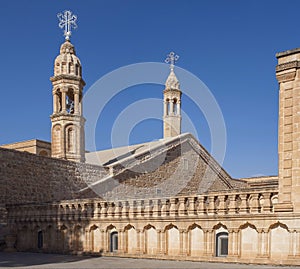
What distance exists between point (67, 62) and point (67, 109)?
2986mm

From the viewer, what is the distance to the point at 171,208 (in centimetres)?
1216

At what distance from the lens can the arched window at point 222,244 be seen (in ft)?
36.3

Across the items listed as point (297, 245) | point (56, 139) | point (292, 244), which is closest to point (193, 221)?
point (292, 244)

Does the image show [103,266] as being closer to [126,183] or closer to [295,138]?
[295,138]

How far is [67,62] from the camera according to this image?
2322cm

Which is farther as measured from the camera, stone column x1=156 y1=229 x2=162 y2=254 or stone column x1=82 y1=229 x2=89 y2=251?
stone column x1=82 y1=229 x2=89 y2=251

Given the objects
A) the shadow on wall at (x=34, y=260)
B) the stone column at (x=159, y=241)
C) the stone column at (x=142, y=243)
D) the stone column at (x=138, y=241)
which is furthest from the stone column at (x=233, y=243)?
the shadow on wall at (x=34, y=260)

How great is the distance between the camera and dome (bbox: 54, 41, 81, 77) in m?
23.2

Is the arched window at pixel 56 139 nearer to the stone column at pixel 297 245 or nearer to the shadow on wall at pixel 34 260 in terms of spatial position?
the shadow on wall at pixel 34 260

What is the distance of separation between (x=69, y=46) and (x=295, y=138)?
17377mm

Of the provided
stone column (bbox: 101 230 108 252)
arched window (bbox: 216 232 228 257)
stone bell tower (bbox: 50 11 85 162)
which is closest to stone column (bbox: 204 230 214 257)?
arched window (bbox: 216 232 228 257)

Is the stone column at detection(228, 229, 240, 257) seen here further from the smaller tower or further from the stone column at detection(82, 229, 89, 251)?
the smaller tower

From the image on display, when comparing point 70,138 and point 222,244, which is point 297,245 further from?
point 70,138

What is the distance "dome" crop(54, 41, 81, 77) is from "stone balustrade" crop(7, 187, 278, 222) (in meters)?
10.0
